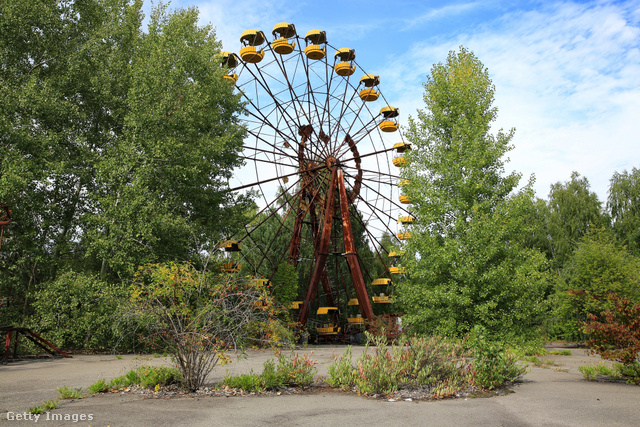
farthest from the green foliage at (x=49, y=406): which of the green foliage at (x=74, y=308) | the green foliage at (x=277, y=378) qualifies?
the green foliage at (x=74, y=308)

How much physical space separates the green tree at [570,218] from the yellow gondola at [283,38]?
22658 mm

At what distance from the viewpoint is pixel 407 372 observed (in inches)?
283

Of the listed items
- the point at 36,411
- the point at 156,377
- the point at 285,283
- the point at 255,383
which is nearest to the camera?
the point at 36,411

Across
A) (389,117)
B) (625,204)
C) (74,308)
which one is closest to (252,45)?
(389,117)

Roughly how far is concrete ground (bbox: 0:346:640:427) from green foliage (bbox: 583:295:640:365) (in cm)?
54

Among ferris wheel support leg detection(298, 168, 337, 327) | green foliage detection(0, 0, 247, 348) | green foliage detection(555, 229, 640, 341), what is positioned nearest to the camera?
green foliage detection(0, 0, 247, 348)

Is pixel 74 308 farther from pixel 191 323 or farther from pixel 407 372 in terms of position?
pixel 407 372

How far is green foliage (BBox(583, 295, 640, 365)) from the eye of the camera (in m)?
7.23

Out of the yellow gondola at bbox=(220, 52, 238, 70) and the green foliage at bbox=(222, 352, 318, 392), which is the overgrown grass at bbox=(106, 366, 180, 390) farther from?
the yellow gondola at bbox=(220, 52, 238, 70)

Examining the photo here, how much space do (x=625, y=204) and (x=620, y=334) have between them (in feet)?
99.4

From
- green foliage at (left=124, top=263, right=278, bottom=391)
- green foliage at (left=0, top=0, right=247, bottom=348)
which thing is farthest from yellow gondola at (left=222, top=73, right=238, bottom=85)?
green foliage at (left=124, top=263, right=278, bottom=391)

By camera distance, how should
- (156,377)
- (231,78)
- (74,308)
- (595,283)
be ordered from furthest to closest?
(231,78)
(595,283)
(74,308)
(156,377)

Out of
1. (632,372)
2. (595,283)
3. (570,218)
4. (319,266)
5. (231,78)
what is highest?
(231,78)

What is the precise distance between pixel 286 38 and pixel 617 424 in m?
20.2
